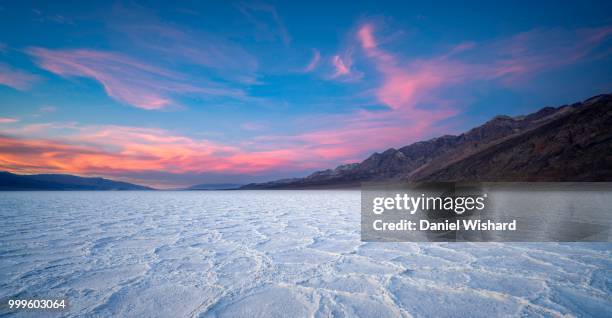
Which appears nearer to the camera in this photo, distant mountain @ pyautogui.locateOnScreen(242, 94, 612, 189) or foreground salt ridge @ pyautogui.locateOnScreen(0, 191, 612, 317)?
foreground salt ridge @ pyautogui.locateOnScreen(0, 191, 612, 317)

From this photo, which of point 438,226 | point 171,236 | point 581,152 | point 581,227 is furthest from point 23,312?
point 581,152

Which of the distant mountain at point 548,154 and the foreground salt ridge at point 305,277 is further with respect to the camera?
the distant mountain at point 548,154

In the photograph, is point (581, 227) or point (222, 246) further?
point (581, 227)

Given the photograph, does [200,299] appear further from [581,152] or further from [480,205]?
[581,152]

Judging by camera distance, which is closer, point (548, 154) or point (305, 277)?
point (305, 277)

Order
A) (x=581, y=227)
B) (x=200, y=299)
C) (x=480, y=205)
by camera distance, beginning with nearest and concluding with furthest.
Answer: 1. (x=200, y=299)
2. (x=581, y=227)
3. (x=480, y=205)

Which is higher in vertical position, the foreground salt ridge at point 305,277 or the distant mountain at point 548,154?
the distant mountain at point 548,154

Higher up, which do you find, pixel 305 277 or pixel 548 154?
pixel 548 154

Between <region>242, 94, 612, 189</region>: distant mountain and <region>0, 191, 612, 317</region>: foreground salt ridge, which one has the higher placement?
<region>242, 94, 612, 189</region>: distant mountain
